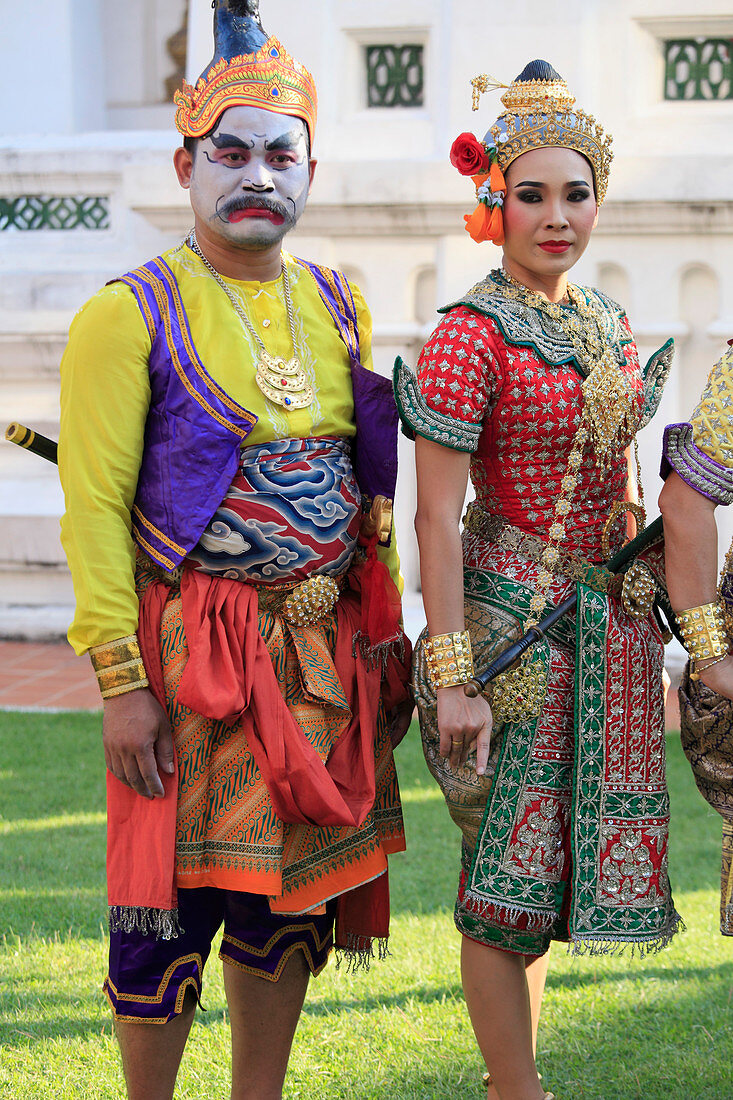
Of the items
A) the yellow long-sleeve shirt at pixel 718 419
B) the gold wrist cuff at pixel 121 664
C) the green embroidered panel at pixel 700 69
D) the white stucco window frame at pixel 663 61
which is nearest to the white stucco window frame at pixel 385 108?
the white stucco window frame at pixel 663 61

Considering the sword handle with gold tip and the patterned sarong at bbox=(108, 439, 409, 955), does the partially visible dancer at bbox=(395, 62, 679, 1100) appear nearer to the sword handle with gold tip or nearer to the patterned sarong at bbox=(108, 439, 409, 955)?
the patterned sarong at bbox=(108, 439, 409, 955)

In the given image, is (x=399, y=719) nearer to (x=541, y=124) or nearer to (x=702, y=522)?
(x=702, y=522)

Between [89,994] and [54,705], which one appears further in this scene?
[54,705]

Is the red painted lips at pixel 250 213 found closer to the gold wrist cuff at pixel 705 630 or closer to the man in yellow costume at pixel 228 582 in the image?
the man in yellow costume at pixel 228 582

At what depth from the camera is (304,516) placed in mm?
2238

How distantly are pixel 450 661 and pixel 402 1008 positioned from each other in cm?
142

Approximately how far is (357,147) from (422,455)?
15.1 feet

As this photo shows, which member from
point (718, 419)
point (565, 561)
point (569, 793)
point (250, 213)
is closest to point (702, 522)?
point (718, 419)

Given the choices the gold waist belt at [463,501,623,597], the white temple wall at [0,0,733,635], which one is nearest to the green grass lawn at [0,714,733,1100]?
the gold waist belt at [463,501,623,597]

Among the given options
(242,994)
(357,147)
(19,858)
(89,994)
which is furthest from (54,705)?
(242,994)

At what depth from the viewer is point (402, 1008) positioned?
3188 mm

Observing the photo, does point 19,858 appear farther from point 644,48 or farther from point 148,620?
point 644,48

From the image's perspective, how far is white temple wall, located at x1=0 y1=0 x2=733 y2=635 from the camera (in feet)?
19.4

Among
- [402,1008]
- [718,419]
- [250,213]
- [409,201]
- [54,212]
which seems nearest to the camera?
[718,419]
